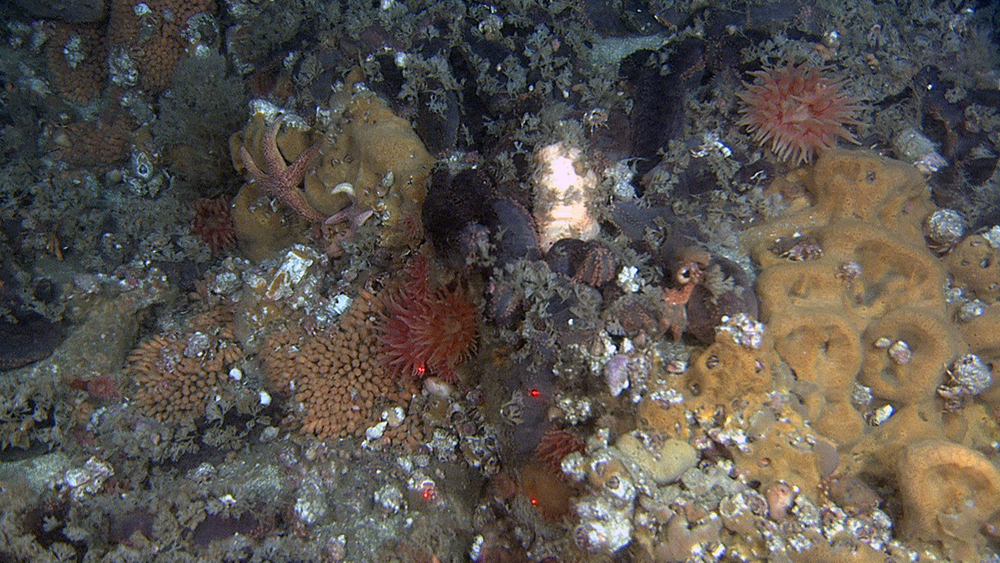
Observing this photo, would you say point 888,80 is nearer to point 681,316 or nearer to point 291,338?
point 681,316

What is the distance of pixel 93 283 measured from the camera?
533 centimetres

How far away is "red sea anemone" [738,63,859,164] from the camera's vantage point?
12.3 feet

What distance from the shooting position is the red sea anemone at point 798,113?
12.3ft

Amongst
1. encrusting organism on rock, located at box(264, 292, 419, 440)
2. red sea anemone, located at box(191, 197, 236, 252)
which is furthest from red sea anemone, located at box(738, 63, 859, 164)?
red sea anemone, located at box(191, 197, 236, 252)

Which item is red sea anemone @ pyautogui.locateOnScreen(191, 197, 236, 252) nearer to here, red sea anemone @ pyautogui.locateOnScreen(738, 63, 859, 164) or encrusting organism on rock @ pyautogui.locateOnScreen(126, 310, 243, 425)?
encrusting organism on rock @ pyautogui.locateOnScreen(126, 310, 243, 425)

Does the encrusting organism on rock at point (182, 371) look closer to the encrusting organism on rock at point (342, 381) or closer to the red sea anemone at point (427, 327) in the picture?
the encrusting organism on rock at point (342, 381)

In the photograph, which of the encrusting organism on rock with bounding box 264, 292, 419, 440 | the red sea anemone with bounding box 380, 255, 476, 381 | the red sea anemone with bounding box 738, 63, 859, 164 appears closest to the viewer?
the red sea anemone with bounding box 738, 63, 859, 164

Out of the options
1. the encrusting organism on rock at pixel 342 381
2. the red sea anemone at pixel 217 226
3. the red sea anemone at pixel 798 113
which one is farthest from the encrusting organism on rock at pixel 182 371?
the red sea anemone at pixel 798 113

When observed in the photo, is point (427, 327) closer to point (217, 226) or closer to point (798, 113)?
point (798, 113)

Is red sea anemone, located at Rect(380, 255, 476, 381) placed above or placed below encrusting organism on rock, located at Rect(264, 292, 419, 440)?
above

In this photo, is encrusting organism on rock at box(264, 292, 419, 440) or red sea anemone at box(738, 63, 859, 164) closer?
red sea anemone at box(738, 63, 859, 164)

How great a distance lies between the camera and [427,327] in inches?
154

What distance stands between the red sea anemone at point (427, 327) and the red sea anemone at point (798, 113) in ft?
8.72

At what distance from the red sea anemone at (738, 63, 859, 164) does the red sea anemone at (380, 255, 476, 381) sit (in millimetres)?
2656
